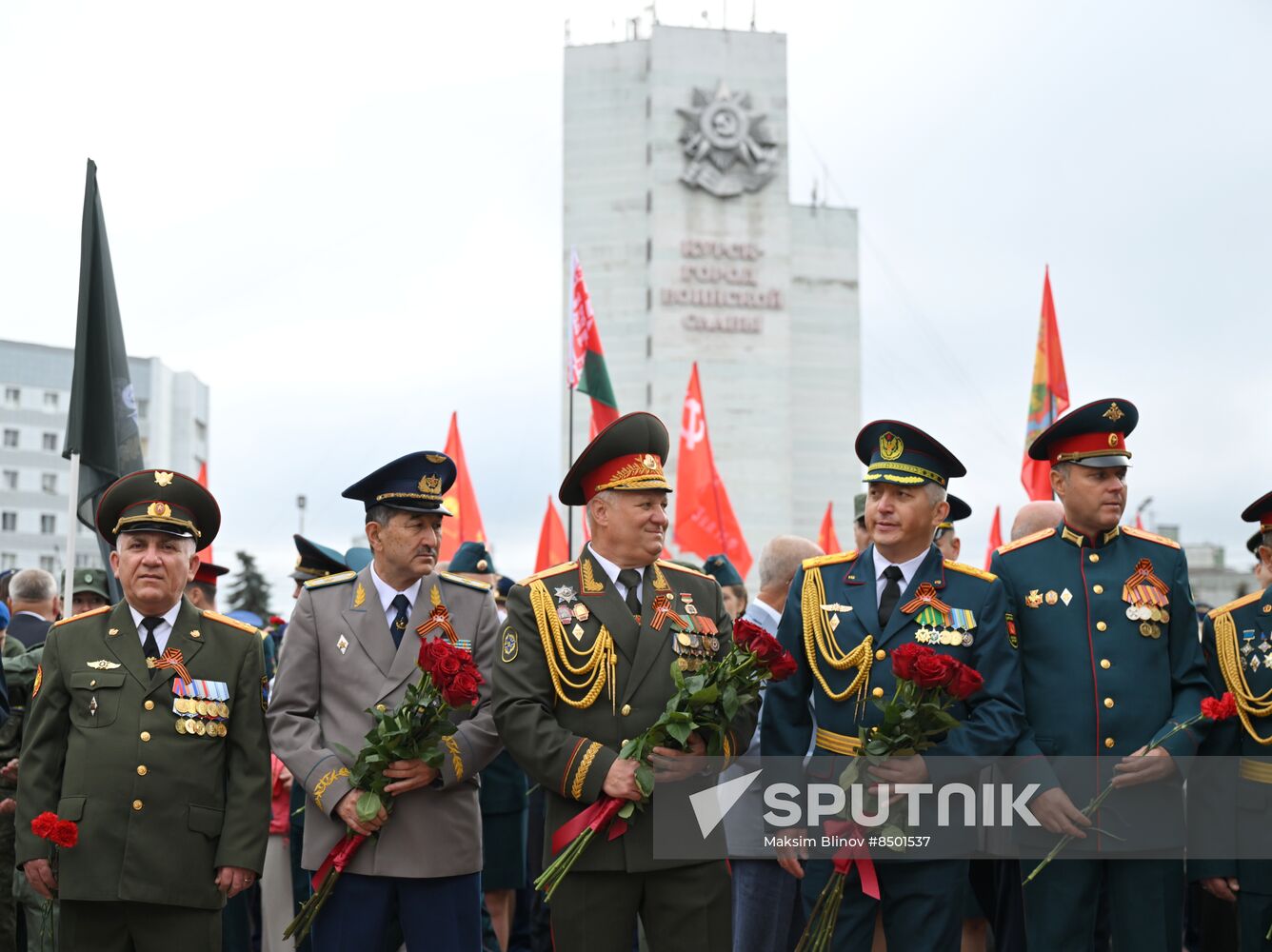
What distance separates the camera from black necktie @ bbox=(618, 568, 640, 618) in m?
5.05

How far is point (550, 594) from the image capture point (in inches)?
197

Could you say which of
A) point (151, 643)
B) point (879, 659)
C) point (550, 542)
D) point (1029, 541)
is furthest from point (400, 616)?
point (550, 542)

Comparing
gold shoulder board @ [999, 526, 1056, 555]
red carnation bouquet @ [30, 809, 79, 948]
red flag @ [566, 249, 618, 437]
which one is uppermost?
red flag @ [566, 249, 618, 437]

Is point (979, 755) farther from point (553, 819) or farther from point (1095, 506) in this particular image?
point (553, 819)

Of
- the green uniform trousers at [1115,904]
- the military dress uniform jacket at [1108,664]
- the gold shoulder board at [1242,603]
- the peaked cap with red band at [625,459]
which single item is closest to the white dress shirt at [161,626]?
the peaked cap with red band at [625,459]

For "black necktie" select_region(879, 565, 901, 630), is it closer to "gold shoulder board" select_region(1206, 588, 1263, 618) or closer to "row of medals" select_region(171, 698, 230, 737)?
"gold shoulder board" select_region(1206, 588, 1263, 618)

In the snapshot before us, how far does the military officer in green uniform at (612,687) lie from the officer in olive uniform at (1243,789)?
1.90m

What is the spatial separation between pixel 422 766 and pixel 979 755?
194 cm

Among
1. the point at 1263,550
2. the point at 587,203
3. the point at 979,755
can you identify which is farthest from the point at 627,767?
the point at 587,203

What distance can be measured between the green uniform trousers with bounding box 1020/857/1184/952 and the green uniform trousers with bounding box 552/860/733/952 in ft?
3.97

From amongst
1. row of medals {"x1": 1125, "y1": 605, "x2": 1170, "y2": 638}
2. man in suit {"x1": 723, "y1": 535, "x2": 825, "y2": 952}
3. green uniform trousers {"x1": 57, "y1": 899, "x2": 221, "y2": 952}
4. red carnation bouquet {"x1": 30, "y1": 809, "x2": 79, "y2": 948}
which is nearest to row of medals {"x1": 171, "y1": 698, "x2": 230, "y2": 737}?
red carnation bouquet {"x1": 30, "y1": 809, "x2": 79, "y2": 948}

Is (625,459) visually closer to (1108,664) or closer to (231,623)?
(231,623)

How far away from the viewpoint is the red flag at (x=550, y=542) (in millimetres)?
17531

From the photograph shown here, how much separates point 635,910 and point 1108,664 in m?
1.94
